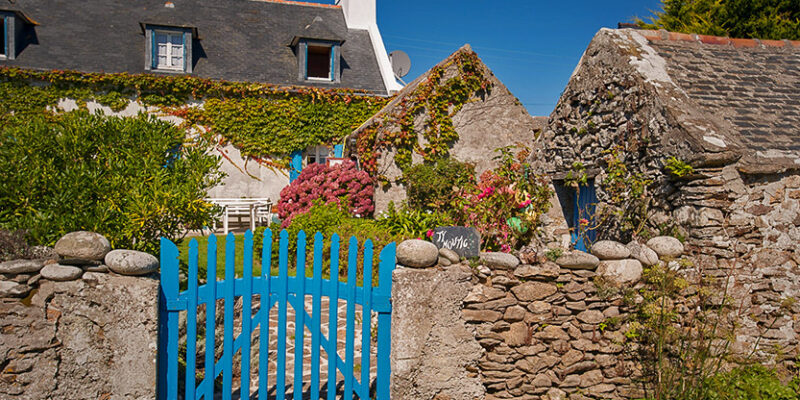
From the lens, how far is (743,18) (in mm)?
11516

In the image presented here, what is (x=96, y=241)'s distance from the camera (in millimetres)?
3539

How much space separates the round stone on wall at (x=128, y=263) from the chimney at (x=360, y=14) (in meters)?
15.0

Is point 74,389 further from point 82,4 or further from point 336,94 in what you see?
point 82,4

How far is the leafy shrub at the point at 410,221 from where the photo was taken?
9339mm

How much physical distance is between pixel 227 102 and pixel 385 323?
1196 centimetres

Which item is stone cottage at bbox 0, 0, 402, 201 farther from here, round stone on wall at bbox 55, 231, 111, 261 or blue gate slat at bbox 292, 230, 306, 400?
blue gate slat at bbox 292, 230, 306, 400

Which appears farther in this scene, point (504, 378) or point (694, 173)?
point (694, 173)

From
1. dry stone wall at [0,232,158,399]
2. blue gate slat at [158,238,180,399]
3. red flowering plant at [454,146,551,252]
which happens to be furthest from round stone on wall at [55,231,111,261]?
red flowering plant at [454,146,551,252]

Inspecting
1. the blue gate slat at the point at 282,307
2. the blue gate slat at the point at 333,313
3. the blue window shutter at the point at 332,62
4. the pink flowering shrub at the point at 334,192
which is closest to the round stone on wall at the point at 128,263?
the blue gate slat at the point at 282,307

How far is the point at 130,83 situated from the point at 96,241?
1167cm

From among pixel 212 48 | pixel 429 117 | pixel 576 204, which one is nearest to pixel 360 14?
pixel 212 48

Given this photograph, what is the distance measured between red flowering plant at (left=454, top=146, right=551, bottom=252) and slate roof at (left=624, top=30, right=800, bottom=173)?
2.09 meters

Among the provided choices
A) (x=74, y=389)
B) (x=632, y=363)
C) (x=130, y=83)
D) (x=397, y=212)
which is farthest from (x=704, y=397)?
(x=130, y=83)

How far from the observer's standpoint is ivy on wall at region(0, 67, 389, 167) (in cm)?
1330
